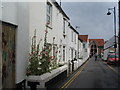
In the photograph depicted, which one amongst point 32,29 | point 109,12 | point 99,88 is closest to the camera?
point 32,29

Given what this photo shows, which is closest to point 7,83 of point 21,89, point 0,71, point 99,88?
point 0,71

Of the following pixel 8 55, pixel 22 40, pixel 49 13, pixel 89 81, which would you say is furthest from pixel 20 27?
pixel 89 81

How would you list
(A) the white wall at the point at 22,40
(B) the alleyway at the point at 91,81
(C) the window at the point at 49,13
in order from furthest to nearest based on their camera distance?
(C) the window at the point at 49,13
(B) the alleyway at the point at 91,81
(A) the white wall at the point at 22,40

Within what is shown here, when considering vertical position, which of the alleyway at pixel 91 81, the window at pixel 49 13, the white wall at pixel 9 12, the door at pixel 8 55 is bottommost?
the alleyway at pixel 91 81

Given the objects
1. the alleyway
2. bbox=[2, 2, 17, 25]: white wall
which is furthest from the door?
the alleyway

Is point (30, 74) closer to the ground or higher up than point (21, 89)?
higher up

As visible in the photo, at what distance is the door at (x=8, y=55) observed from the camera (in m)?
5.20

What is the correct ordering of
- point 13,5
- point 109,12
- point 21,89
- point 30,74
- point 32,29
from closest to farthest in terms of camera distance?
point 13,5 < point 21,89 < point 30,74 < point 32,29 < point 109,12

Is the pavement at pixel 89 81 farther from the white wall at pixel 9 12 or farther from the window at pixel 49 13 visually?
the white wall at pixel 9 12

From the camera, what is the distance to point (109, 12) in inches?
965

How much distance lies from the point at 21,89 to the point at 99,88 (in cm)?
371

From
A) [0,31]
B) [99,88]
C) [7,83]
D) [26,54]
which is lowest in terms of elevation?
[99,88]

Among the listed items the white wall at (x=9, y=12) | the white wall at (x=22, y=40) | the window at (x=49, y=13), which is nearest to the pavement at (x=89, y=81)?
the white wall at (x=22, y=40)

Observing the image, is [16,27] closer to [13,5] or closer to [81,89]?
[13,5]
